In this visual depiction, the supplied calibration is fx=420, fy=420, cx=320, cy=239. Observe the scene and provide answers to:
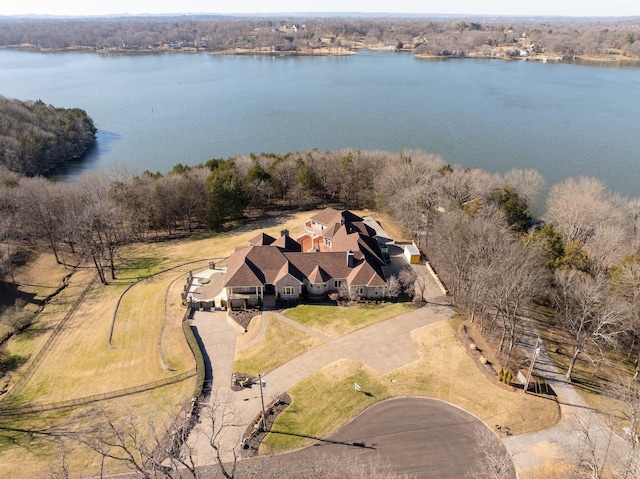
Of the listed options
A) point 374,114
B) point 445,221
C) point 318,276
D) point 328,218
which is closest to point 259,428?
point 318,276

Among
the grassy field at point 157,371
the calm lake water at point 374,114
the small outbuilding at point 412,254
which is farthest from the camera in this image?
the calm lake water at point 374,114

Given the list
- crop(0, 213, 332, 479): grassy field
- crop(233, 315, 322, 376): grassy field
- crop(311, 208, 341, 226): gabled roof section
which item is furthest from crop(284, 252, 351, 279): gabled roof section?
crop(0, 213, 332, 479): grassy field

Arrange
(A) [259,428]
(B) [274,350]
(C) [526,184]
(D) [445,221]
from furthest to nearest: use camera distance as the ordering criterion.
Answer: (C) [526,184], (D) [445,221], (B) [274,350], (A) [259,428]

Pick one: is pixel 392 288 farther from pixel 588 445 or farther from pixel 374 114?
pixel 374 114

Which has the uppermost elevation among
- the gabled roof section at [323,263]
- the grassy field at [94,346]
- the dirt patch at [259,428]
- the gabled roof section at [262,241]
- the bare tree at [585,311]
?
the bare tree at [585,311]

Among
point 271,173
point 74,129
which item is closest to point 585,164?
point 271,173

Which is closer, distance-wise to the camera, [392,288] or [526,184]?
[392,288]

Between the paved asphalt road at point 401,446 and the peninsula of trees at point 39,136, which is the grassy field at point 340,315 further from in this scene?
the peninsula of trees at point 39,136

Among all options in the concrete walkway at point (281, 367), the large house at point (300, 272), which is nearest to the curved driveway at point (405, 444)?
the concrete walkway at point (281, 367)
